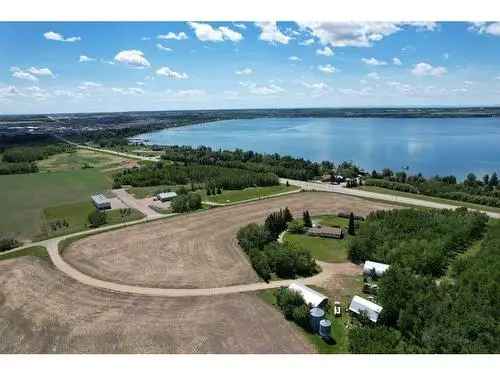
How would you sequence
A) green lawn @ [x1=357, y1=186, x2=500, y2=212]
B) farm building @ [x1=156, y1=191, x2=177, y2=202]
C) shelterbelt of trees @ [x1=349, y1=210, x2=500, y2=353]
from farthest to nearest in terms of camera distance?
1. farm building @ [x1=156, y1=191, x2=177, y2=202]
2. green lawn @ [x1=357, y1=186, x2=500, y2=212]
3. shelterbelt of trees @ [x1=349, y1=210, x2=500, y2=353]

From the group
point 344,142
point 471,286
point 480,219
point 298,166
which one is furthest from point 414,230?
point 344,142

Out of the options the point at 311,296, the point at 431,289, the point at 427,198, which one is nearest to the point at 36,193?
the point at 311,296

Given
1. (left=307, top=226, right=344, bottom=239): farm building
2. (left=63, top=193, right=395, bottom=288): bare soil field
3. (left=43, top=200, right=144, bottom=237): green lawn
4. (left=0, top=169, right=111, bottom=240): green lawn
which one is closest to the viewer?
(left=63, top=193, right=395, bottom=288): bare soil field

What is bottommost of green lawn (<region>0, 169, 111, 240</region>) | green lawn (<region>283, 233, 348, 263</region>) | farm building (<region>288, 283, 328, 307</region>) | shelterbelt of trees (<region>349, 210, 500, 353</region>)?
green lawn (<region>0, 169, 111, 240</region>)

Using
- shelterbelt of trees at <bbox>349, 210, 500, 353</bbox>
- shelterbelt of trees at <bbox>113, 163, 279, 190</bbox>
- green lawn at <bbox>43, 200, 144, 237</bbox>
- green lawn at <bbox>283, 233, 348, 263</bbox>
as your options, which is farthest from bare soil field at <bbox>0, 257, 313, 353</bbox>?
shelterbelt of trees at <bbox>113, 163, 279, 190</bbox>

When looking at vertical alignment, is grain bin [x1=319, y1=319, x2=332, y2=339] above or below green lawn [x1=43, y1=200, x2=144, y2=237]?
above

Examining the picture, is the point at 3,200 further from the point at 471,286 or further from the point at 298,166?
the point at 471,286

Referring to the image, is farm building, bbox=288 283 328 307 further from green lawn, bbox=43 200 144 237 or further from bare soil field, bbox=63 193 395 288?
green lawn, bbox=43 200 144 237

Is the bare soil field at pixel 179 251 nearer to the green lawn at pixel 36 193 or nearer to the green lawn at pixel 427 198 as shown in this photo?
the green lawn at pixel 427 198

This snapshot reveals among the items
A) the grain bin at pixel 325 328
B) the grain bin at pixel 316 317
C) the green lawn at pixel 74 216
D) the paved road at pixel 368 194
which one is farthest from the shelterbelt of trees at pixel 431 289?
the green lawn at pixel 74 216
